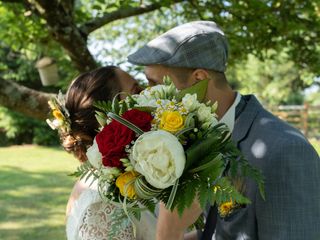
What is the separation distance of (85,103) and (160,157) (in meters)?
1.26

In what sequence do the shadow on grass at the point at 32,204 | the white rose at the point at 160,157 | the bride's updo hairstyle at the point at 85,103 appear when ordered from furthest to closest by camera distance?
the shadow on grass at the point at 32,204 < the bride's updo hairstyle at the point at 85,103 < the white rose at the point at 160,157

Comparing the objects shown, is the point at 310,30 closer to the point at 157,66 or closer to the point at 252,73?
the point at 157,66

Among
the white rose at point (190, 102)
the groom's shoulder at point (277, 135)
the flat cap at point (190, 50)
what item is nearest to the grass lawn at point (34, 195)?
the flat cap at point (190, 50)

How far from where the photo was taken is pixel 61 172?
47.4 feet

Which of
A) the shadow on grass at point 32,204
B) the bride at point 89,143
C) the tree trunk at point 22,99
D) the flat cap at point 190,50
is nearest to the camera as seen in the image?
the flat cap at point 190,50

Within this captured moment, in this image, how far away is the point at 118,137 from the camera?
1675 mm

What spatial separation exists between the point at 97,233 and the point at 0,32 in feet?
14.1

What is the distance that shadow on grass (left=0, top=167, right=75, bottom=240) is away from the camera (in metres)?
8.18

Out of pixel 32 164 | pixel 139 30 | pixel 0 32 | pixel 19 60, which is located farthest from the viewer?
pixel 19 60

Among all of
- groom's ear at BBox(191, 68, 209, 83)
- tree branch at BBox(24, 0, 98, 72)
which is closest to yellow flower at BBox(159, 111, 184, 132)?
groom's ear at BBox(191, 68, 209, 83)

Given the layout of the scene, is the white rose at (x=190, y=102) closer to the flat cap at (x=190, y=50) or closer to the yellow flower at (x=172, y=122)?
the yellow flower at (x=172, y=122)

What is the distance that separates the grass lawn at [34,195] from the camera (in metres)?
Result: 8.28

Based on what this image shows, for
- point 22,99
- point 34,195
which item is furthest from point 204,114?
point 34,195

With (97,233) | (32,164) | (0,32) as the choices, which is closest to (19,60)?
(32,164)
